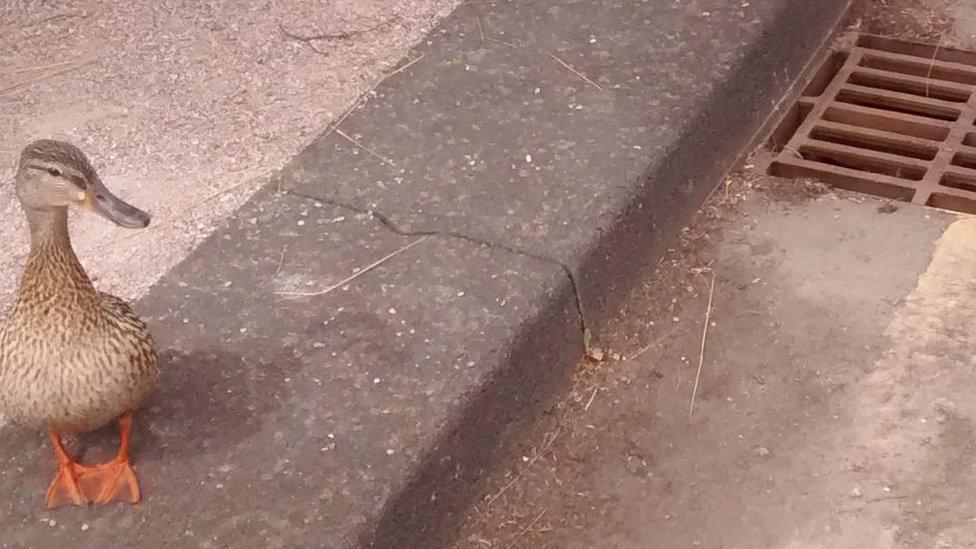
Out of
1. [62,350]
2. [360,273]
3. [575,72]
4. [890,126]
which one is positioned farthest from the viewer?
[890,126]

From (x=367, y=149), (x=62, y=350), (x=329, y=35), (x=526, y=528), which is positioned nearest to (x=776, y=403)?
(x=526, y=528)

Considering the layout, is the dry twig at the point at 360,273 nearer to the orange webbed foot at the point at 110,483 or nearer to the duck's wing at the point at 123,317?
the duck's wing at the point at 123,317

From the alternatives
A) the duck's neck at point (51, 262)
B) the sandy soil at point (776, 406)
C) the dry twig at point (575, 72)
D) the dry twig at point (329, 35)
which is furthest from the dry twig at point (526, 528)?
the dry twig at point (329, 35)

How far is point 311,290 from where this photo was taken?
2.66m

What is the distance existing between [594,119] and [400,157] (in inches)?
20.1

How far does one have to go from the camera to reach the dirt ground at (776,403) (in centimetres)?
248

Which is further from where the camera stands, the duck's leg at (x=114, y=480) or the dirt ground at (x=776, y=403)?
the dirt ground at (x=776, y=403)

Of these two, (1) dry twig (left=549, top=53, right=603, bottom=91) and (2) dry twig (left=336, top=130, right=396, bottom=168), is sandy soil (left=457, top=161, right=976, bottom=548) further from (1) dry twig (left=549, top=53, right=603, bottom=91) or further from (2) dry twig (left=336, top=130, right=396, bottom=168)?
(2) dry twig (left=336, top=130, right=396, bottom=168)

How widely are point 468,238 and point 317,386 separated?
0.56 meters

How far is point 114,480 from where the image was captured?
2203mm

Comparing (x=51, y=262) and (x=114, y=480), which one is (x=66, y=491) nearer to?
(x=114, y=480)

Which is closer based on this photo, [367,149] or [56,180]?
[56,180]

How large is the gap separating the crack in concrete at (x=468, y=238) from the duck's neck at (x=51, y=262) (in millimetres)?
808

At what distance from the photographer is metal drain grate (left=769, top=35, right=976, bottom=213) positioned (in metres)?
3.37
